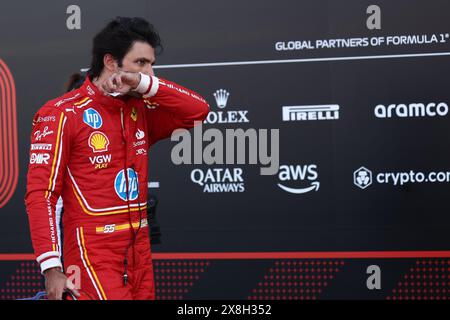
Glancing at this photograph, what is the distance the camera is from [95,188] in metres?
2.55

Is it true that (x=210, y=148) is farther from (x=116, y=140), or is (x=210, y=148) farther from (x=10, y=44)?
(x=116, y=140)

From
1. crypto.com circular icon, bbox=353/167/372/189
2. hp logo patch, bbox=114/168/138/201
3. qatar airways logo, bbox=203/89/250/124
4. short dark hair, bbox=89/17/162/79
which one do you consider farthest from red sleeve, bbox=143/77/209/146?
crypto.com circular icon, bbox=353/167/372/189

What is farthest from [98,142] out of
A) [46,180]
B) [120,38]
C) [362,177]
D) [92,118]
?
[362,177]

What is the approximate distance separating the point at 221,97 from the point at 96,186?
168 cm

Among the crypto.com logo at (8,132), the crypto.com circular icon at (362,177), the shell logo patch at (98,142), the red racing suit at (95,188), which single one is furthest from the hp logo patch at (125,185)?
the crypto.com logo at (8,132)

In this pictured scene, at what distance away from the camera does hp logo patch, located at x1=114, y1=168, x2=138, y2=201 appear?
259 centimetres

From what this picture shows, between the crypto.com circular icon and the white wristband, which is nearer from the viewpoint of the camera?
the white wristband

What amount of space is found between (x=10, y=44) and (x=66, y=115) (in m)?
1.92

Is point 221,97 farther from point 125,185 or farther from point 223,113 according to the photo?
point 125,185

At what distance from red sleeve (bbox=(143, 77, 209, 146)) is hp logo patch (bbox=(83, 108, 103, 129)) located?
17cm

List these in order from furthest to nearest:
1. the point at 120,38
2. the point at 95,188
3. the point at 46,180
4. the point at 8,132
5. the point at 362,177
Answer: the point at 8,132 → the point at 362,177 → the point at 120,38 → the point at 95,188 → the point at 46,180

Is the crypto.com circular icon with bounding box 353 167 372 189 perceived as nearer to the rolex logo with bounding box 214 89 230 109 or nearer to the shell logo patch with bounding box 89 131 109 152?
the rolex logo with bounding box 214 89 230 109

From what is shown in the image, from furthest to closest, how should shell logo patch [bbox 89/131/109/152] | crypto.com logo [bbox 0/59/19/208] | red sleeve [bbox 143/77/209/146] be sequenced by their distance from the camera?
crypto.com logo [bbox 0/59/19/208] < red sleeve [bbox 143/77/209/146] < shell logo patch [bbox 89/131/109/152]
